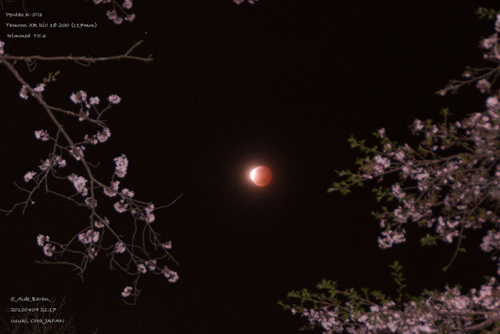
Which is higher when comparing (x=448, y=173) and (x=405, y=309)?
(x=448, y=173)

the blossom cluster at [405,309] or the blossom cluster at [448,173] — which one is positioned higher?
the blossom cluster at [448,173]

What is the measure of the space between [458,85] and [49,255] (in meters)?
6.95

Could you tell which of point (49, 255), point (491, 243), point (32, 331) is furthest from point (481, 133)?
point (32, 331)

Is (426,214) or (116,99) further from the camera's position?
(116,99)

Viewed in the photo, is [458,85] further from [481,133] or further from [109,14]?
[109,14]

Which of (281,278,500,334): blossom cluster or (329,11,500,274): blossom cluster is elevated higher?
(329,11,500,274): blossom cluster

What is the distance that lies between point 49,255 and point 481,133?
22.7ft

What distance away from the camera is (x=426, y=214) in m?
5.11

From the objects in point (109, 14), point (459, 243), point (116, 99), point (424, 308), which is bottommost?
point (424, 308)

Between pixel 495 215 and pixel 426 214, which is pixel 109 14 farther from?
pixel 495 215

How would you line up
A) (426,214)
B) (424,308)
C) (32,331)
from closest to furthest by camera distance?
(424,308) < (426,214) < (32,331)

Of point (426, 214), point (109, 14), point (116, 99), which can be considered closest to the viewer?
point (426, 214)

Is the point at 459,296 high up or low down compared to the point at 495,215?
down

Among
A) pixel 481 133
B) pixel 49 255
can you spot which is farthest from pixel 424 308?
pixel 49 255
